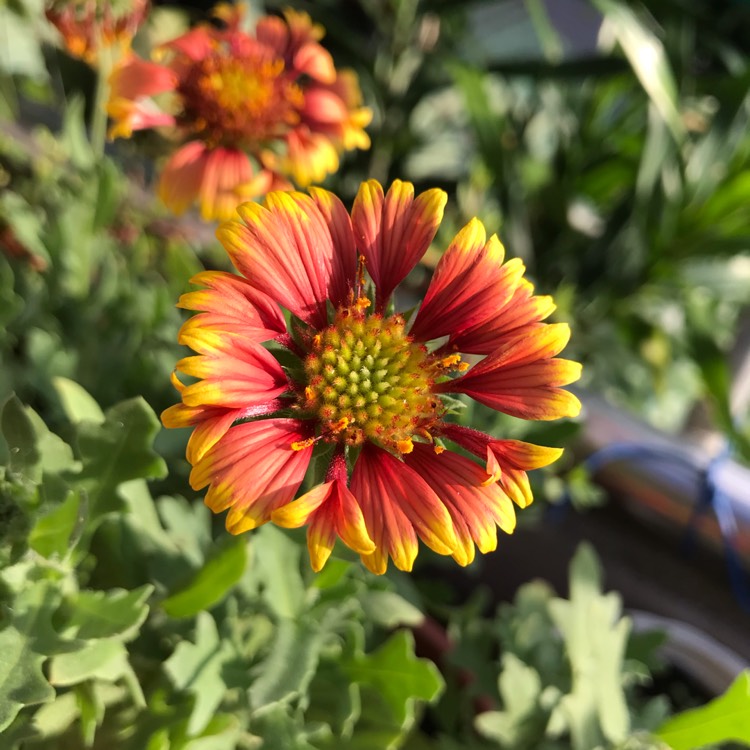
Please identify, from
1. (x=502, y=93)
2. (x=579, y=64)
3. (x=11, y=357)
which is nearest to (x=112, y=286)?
(x=11, y=357)

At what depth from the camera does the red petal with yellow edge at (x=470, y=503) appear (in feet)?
1.06

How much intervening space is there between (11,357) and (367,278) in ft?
1.47

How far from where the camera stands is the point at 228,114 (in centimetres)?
63

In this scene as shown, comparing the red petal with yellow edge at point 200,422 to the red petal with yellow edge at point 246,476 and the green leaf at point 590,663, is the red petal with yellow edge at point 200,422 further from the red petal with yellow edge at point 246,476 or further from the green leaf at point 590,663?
the green leaf at point 590,663

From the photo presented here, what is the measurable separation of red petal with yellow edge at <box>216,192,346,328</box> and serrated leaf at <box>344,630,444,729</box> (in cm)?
28

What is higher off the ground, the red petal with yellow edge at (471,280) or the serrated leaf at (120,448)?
the red petal with yellow edge at (471,280)

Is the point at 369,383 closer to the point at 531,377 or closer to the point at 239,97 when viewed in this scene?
the point at 531,377

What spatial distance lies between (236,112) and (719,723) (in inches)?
26.0

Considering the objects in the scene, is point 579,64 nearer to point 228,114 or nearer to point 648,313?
point 648,313

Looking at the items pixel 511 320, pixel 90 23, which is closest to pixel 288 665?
pixel 511 320

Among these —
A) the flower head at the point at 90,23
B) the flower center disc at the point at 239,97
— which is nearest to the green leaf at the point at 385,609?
the flower center disc at the point at 239,97

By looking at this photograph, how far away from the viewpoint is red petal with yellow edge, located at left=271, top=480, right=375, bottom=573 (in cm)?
29

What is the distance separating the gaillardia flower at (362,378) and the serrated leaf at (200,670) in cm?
14

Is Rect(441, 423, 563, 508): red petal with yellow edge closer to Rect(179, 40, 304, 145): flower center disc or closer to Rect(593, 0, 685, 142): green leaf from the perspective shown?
Rect(179, 40, 304, 145): flower center disc
